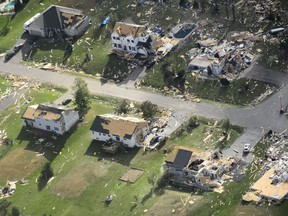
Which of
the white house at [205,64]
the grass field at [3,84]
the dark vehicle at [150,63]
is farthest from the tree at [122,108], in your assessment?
the grass field at [3,84]

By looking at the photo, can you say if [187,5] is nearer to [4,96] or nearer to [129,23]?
[129,23]

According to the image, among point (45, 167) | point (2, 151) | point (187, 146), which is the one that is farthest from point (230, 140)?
point (2, 151)

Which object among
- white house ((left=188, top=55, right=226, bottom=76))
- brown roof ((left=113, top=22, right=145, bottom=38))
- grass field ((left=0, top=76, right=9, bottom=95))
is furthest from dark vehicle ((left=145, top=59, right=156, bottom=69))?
grass field ((left=0, top=76, right=9, bottom=95))

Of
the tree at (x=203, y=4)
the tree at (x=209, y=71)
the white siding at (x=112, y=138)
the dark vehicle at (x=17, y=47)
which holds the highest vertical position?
the tree at (x=203, y=4)

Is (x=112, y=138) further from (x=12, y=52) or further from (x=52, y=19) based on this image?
(x=52, y=19)

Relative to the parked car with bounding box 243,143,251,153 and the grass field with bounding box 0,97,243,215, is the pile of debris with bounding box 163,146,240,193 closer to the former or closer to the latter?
the parked car with bounding box 243,143,251,153

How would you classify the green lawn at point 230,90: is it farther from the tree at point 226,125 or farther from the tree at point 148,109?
the tree at point 148,109
